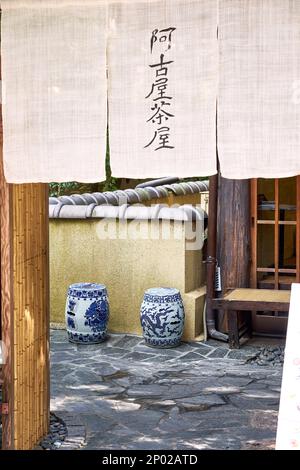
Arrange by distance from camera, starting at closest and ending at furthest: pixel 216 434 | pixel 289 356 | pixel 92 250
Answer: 1. pixel 289 356
2. pixel 216 434
3. pixel 92 250

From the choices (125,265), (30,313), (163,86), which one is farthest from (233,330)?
(163,86)

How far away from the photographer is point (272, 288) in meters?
10.9

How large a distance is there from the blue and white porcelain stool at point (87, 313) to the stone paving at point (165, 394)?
0.19 meters

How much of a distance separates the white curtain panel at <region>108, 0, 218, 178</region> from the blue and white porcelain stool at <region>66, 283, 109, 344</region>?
5631mm

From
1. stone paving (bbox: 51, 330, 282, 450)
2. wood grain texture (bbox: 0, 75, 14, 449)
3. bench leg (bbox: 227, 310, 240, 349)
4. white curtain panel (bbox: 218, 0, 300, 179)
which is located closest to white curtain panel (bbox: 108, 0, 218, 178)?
white curtain panel (bbox: 218, 0, 300, 179)

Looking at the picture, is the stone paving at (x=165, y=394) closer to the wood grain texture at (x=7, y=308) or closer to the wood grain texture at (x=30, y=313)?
the wood grain texture at (x=30, y=313)

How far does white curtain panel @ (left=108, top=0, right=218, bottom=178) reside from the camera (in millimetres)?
4902

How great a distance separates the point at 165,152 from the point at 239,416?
147 inches

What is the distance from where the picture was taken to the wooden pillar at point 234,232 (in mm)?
10828

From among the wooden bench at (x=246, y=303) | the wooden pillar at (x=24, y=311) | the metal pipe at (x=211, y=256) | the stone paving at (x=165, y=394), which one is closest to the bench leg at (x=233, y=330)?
the wooden bench at (x=246, y=303)

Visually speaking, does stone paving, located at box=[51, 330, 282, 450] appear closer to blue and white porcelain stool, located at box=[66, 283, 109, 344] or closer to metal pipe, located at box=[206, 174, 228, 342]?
blue and white porcelain stool, located at box=[66, 283, 109, 344]
